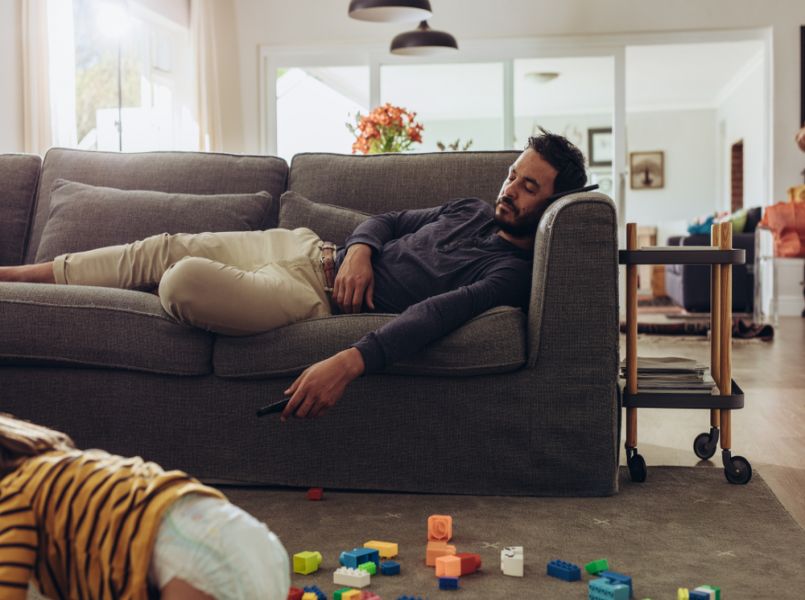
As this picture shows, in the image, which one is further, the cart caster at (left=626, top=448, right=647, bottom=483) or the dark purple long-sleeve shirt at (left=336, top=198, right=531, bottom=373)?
the cart caster at (left=626, top=448, right=647, bottom=483)

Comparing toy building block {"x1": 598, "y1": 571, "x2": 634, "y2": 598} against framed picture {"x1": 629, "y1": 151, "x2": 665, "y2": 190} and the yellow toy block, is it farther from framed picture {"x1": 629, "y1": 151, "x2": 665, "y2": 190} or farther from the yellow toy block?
framed picture {"x1": 629, "y1": 151, "x2": 665, "y2": 190}

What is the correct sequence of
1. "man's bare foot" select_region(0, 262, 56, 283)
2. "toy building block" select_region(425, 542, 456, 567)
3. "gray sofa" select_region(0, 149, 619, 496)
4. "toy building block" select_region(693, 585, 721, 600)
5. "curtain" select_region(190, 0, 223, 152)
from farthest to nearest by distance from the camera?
"curtain" select_region(190, 0, 223, 152) < "man's bare foot" select_region(0, 262, 56, 283) < "gray sofa" select_region(0, 149, 619, 496) < "toy building block" select_region(425, 542, 456, 567) < "toy building block" select_region(693, 585, 721, 600)

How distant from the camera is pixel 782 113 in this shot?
6.93 m

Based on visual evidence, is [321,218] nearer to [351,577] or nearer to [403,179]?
[403,179]

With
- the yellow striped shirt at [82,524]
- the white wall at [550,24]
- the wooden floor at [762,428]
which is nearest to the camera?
the yellow striped shirt at [82,524]

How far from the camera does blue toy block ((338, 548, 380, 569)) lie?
4.95 feet

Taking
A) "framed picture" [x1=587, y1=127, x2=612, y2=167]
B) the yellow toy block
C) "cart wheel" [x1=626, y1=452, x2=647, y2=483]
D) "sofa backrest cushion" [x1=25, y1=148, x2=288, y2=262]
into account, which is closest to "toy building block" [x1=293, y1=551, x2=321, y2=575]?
the yellow toy block

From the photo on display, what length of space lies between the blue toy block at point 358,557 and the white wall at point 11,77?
4.12 metres

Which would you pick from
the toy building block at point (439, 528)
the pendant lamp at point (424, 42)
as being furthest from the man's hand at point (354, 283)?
the pendant lamp at point (424, 42)

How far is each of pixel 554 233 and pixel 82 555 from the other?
141 centimetres

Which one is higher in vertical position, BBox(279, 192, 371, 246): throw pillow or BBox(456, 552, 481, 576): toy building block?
BBox(279, 192, 371, 246): throw pillow

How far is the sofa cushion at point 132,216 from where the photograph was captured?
2654 mm

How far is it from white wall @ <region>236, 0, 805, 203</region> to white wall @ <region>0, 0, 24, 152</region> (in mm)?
2421

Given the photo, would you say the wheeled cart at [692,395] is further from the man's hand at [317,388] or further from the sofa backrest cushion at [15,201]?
the sofa backrest cushion at [15,201]
